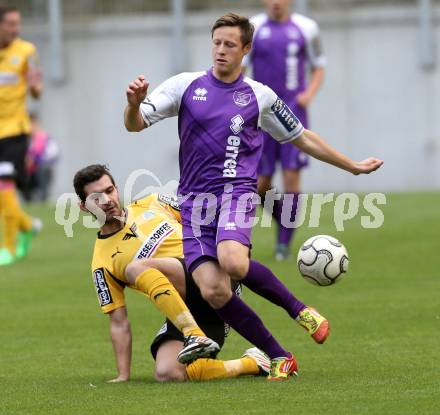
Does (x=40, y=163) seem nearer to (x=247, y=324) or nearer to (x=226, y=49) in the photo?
(x=226, y=49)

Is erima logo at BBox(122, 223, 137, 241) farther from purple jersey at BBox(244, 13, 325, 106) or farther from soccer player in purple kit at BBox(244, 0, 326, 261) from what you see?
purple jersey at BBox(244, 13, 325, 106)

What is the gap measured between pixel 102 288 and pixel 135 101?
1.00m

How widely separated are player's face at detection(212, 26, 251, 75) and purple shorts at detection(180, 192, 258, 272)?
0.65m

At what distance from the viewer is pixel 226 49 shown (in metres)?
6.04

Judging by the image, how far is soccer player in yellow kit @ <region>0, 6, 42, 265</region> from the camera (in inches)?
437

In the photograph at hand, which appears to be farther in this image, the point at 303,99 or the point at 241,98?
the point at 303,99

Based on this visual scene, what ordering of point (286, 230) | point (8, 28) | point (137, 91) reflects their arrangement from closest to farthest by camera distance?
point (137, 91) < point (286, 230) < point (8, 28)

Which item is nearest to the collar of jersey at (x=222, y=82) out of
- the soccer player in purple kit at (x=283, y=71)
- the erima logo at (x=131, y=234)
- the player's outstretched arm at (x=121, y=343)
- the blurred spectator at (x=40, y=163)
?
the erima logo at (x=131, y=234)

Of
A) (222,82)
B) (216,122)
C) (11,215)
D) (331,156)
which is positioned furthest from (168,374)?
(11,215)

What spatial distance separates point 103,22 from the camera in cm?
2508

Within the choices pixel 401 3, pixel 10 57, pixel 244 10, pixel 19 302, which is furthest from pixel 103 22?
pixel 19 302

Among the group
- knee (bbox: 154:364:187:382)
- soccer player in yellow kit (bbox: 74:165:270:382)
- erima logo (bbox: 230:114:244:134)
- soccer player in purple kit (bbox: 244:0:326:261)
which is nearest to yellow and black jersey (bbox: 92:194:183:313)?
soccer player in yellow kit (bbox: 74:165:270:382)

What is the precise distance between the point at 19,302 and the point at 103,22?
55.0 feet

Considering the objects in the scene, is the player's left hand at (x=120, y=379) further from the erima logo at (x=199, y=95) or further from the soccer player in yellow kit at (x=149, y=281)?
the erima logo at (x=199, y=95)
